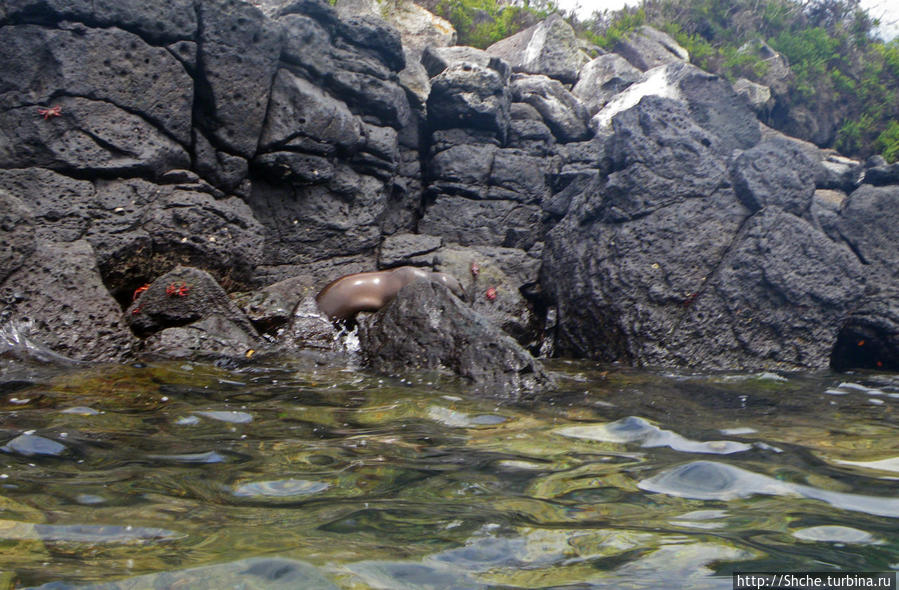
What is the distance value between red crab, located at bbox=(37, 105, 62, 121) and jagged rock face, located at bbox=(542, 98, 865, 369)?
243 inches

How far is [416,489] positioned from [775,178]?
7575 mm

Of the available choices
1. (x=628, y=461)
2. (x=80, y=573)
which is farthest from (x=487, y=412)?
(x=80, y=573)

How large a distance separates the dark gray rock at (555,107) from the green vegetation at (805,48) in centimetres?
505

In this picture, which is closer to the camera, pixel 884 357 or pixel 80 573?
pixel 80 573

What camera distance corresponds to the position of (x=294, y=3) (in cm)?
947

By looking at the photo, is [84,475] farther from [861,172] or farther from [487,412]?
[861,172]

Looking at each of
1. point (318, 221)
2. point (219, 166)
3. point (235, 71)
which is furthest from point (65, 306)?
point (318, 221)

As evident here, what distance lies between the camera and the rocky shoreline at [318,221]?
6.92 m

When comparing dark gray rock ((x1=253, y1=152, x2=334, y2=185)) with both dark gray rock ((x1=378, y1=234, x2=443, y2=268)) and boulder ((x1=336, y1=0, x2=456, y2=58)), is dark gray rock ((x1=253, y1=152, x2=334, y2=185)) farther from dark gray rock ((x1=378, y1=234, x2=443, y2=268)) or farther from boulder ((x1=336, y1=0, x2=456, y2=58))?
boulder ((x1=336, y1=0, x2=456, y2=58))

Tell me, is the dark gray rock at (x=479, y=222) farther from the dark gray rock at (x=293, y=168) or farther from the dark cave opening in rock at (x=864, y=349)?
the dark cave opening in rock at (x=864, y=349)

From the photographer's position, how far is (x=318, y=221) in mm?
9672

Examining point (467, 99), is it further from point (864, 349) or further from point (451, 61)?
point (864, 349)

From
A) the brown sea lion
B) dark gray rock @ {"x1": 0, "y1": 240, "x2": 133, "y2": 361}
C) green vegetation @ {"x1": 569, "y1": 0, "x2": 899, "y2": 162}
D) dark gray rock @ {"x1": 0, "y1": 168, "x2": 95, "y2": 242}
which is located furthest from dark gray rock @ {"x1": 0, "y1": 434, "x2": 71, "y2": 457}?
green vegetation @ {"x1": 569, "y1": 0, "x2": 899, "y2": 162}

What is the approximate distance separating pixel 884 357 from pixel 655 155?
146 inches
